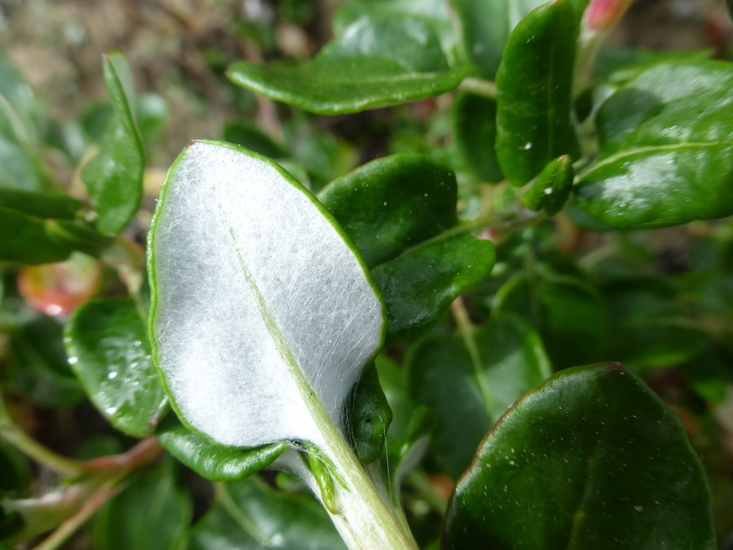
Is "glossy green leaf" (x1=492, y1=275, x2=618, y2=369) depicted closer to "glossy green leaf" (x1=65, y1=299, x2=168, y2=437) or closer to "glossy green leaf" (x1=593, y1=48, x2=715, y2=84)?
"glossy green leaf" (x1=593, y1=48, x2=715, y2=84)

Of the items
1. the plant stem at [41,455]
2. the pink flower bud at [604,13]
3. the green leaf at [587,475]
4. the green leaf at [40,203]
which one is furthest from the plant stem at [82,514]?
the pink flower bud at [604,13]

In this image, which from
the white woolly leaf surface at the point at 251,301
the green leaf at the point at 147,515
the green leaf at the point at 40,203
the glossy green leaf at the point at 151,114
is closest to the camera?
Result: the white woolly leaf surface at the point at 251,301

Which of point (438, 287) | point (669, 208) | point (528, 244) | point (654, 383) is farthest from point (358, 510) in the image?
point (654, 383)

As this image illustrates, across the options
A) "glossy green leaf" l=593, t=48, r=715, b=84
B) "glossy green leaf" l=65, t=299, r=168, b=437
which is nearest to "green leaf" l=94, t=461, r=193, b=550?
"glossy green leaf" l=65, t=299, r=168, b=437

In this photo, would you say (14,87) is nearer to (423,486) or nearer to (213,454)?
(213,454)

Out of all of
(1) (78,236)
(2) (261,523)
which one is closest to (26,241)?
(1) (78,236)

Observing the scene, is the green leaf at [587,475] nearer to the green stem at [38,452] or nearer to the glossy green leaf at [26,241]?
the glossy green leaf at [26,241]

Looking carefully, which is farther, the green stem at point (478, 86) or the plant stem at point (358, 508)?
the green stem at point (478, 86)
